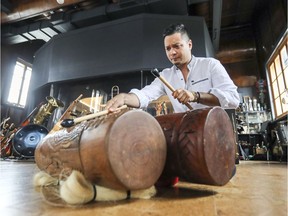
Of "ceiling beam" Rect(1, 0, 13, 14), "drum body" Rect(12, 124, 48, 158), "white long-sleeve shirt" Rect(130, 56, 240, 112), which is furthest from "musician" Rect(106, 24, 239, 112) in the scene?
"ceiling beam" Rect(1, 0, 13, 14)

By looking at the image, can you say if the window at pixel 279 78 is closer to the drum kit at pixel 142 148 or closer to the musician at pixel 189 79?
the musician at pixel 189 79

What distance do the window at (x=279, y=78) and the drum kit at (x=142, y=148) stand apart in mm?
4628

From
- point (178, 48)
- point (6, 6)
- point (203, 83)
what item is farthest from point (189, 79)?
point (6, 6)

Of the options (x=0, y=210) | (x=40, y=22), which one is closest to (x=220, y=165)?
(x=0, y=210)

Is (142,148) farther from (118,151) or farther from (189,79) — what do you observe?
(189,79)

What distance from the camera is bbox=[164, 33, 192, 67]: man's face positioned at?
1.27 meters

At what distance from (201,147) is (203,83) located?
0.70 m

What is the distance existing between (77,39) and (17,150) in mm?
2705

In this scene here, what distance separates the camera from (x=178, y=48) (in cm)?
129

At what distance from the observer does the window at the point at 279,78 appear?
182 inches

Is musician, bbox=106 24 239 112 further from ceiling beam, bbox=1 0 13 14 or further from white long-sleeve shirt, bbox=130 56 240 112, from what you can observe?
ceiling beam, bbox=1 0 13 14

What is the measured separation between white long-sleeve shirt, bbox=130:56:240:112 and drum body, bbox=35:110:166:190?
0.57m

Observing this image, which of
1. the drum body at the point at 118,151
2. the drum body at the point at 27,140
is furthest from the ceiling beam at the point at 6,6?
the drum body at the point at 118,151

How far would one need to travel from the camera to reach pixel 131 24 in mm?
4234
